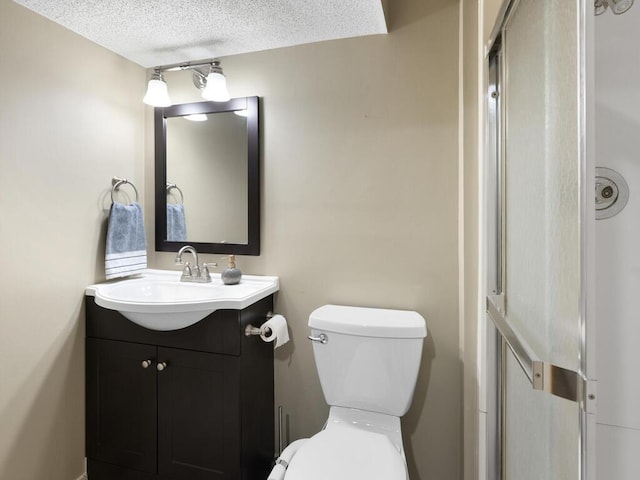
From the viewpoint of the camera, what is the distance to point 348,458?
114 cm

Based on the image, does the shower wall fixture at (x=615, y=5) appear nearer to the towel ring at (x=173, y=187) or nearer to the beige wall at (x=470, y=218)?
the beige wall at (x=470, y=218)

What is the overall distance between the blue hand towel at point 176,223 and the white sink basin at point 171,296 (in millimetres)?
198

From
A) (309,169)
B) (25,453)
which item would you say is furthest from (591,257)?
(25,453)

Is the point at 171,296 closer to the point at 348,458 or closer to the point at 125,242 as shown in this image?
the point at 125,242

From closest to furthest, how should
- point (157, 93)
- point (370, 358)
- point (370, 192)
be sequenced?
1. point (370, 358)
2. point (370, 192)
3. point (157, 93)

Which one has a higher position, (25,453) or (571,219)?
(571,219)

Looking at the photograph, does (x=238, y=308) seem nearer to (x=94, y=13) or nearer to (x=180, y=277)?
(x=180, y=277)

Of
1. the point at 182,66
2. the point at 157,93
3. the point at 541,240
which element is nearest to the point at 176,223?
the point at 157,93

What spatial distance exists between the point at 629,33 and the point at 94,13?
70.5 inches

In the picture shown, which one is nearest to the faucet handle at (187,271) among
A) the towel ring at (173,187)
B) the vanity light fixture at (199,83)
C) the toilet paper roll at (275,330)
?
the towel ring at (173,187)

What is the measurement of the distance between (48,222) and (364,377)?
1.47 m

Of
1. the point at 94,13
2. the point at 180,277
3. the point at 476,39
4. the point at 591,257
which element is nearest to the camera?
the point at 591,257

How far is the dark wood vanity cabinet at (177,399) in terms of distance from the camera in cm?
138

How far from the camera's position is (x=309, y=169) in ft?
5.50
